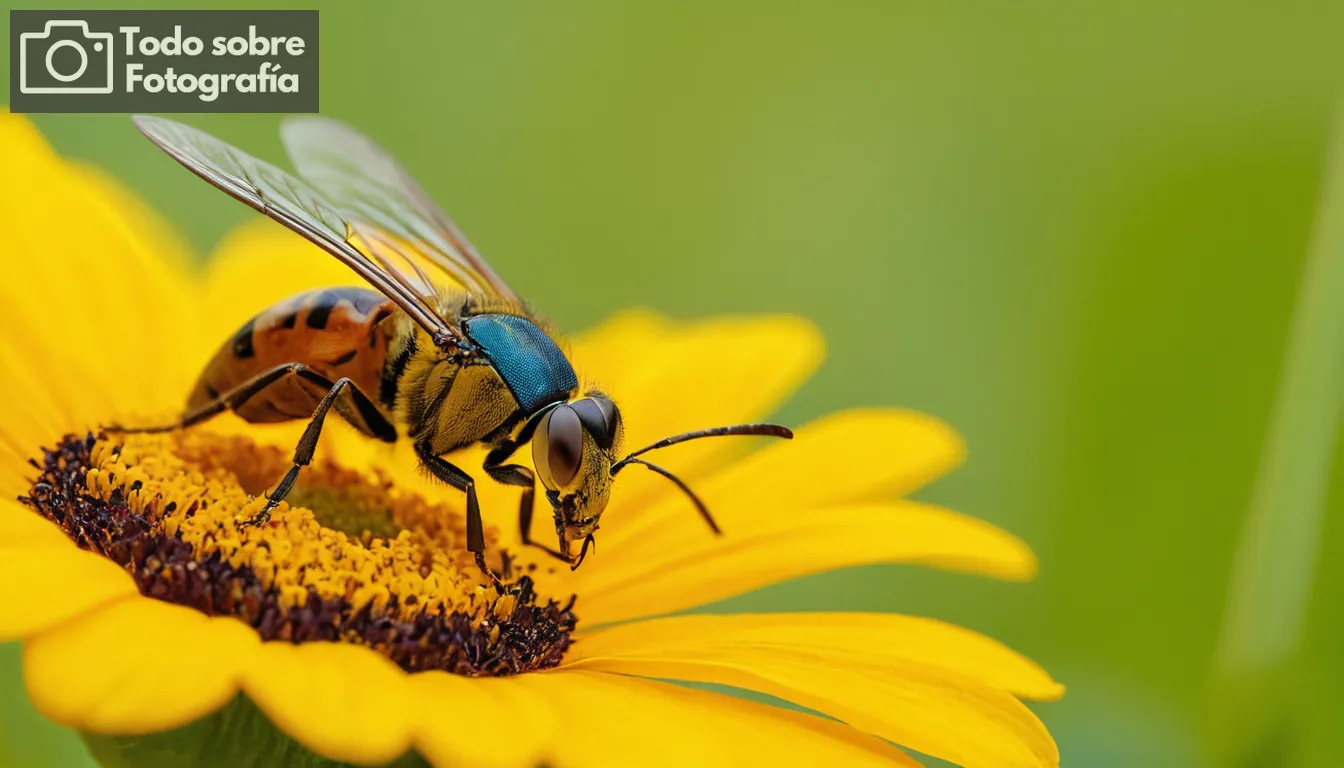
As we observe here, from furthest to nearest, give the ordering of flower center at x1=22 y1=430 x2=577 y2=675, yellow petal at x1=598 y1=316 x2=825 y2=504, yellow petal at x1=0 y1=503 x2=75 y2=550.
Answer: yellow petal at x1=598 y1=316 x2=825 y2=504 < flower center at x1=22 y1=430 x2=577 y2=675 < yellow petal at x1=0 y1=503 x2=75 y2=550

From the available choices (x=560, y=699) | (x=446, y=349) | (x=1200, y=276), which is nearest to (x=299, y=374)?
(x=446, y=349)

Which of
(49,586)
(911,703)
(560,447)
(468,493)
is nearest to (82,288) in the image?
(468,493)

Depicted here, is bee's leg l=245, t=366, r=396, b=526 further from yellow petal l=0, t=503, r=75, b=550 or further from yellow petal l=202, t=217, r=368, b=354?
yellow petal l=202, t=217, r=368, b=354

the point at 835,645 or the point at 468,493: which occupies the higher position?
the point at 468,493

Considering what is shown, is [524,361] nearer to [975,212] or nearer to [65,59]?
[65,59]

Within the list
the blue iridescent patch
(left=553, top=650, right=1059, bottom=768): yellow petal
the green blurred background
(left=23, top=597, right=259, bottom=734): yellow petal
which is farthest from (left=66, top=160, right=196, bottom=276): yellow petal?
(left=553, top=650, right=1059, bottom=768): yellow petal

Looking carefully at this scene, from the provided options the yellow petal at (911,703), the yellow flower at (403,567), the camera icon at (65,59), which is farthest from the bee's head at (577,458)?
the camera icon at (65,59)
